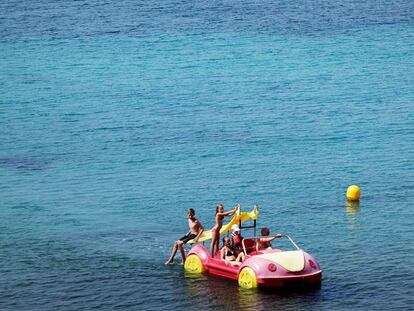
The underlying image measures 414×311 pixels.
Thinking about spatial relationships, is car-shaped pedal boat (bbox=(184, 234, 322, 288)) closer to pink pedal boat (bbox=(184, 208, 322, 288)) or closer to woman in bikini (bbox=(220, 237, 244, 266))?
pink pedal boat (bbox=(184, 208, 322, 288))

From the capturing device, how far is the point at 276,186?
59406 mm

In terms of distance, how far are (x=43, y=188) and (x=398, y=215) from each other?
64.7ft

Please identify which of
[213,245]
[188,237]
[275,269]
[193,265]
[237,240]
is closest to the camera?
[275,269]

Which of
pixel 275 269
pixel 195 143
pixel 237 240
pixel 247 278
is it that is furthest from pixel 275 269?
pixel 195 143

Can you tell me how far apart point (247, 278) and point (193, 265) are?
366cm

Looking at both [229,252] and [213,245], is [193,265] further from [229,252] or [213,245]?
[229,252]

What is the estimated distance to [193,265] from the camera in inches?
1729

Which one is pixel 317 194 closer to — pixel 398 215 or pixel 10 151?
pixel 398 215

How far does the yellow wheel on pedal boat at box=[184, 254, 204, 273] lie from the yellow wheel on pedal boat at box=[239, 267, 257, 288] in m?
2.78

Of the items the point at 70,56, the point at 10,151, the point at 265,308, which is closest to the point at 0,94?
the point at 70,56

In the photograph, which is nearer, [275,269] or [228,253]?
[275,269]

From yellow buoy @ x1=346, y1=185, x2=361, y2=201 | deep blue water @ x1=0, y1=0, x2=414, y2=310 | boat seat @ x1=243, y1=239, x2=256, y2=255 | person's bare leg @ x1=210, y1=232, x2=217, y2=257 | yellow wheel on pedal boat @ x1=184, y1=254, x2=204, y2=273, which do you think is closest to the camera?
boat seat @ x1=243, y1=239, x2=256, y2=255

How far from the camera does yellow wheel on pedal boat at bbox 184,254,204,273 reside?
143 feet

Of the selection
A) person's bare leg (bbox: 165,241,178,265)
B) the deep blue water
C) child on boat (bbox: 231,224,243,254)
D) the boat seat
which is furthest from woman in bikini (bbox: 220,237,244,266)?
person's bare leg (bbox: 165,241,178,265)
